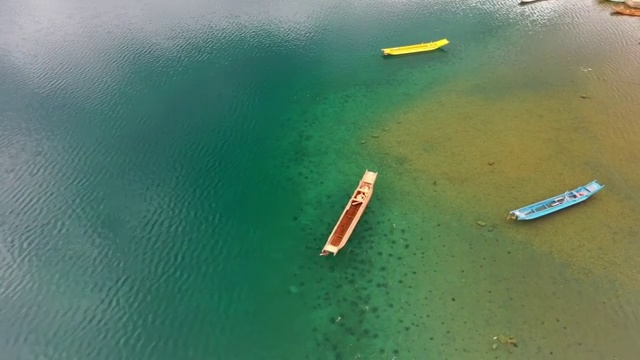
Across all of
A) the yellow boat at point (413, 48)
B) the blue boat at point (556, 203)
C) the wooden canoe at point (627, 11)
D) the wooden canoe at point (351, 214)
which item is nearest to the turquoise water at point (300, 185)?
the blue boat at point (556, 203)

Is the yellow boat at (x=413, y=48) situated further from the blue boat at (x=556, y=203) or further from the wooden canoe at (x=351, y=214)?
the blue boat at (x=556, y=203)

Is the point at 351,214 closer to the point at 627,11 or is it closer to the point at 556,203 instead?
the point at 556,203

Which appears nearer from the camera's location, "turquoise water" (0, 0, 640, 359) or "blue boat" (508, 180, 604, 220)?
"turquoise water" (0, 0, 640, 359)

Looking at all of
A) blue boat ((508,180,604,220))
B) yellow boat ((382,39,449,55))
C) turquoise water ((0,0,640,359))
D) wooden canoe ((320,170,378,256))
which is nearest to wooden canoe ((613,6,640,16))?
turquoise water ((0,0,640,359))

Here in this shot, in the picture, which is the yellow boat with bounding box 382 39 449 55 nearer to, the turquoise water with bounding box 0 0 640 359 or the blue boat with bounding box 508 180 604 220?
the turquoise water with bounding box 0 0 640 359

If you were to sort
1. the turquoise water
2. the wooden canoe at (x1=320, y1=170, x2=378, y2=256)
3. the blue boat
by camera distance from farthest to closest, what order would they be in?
the blue boat < the wooden canoe at (x1=320, y1=170, x2=378, y2=256) < the turquoise water
